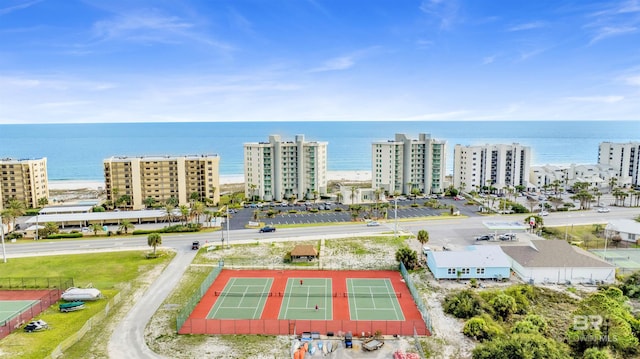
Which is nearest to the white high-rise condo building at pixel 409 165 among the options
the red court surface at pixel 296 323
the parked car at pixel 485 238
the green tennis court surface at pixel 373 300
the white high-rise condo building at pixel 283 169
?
the white high-rise condo building at pixel 283 169

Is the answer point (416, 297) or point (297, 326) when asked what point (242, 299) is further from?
point (416, 297)

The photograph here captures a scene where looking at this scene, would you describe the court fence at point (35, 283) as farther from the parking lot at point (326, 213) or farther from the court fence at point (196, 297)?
the parking lot at point (326, 213)

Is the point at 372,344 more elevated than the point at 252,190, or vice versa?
the point at 252,190

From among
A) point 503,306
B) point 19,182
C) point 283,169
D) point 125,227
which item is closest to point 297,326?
point 503,306

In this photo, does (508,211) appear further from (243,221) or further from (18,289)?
(18,289)

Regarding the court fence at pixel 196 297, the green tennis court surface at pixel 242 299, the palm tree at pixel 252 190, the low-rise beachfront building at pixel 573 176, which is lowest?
the green tennis court surface at pixel 242 299
